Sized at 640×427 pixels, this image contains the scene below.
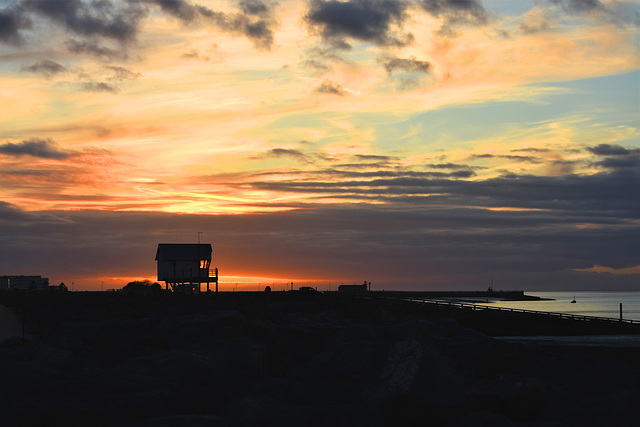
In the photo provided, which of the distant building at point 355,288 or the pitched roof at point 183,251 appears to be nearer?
the pitched roof at point 183,251

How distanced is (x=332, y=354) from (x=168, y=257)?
199 feet

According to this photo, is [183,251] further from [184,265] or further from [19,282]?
[19,282]

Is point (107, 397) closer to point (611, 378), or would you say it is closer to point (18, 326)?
point (611, 378)

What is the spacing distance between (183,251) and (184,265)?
1.58m

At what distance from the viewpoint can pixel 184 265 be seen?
222ft

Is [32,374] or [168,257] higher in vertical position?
[168,257]

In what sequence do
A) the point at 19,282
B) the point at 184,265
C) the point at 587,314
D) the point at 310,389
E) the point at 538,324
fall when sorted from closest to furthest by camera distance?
the point at 310,389
the point at 538,324
the point at 184,265
the point at 587,314
the point at 19,282

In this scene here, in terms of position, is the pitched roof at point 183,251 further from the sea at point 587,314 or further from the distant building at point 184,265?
the sea at point 587,314

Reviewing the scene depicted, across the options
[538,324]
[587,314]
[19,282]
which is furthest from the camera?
[19,282]

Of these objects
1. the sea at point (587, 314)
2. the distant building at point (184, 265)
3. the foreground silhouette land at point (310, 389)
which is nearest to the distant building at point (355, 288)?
the sea at point (587, 314)

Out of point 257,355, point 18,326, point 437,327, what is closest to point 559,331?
point 437,327

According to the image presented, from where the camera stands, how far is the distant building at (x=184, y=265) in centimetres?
6744

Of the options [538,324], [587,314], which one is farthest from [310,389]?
[587,314]

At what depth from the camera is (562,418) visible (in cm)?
641
